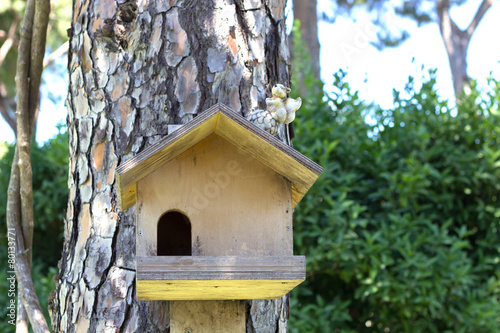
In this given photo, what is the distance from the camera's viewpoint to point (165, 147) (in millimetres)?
1451

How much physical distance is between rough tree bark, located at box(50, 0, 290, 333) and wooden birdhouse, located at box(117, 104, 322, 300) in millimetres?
244

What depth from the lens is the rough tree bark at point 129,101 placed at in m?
1.85

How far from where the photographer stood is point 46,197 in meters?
4.59

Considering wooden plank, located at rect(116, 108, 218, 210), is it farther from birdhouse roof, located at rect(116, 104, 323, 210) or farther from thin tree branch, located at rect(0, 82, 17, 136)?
thin tree branch, located at rect(0, 82, 17, 136)

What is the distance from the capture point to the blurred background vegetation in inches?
135

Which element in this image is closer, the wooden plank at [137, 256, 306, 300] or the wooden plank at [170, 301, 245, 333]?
the wooden plank at [137, 256, 306, 300]

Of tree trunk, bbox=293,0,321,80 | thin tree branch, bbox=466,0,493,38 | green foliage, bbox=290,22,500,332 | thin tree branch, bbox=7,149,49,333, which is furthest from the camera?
thin tree branch, bbox=466,0,493,38

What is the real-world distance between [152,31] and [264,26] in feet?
1.40

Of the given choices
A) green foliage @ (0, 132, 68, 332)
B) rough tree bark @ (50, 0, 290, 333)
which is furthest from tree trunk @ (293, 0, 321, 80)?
rough tree bark @ (50, 0, 290, 333)

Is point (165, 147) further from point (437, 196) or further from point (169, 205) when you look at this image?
point (437, 196)

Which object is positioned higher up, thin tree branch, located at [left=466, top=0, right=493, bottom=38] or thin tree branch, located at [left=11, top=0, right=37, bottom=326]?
thin tree branch, located at [left=466, top=0, right=493, bottom=38]

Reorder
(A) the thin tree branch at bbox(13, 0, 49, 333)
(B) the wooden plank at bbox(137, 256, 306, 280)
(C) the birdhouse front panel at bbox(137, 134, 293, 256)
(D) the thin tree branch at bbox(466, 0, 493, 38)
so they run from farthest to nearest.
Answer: (D) the thin tree branch at bbox(466, 0, 493, 38) < (A) the thin tree branch at bbox(13, 0, 49, 333) < (C) the birdhouse front panel at bbox(137, 134, 293, 256) < (B) the wooden plank at bbox(137, 256, 306, 280)

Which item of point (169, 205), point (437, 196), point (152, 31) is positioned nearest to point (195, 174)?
point (169, 205)

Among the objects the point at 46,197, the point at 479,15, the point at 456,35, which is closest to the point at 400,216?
the point at 46,197
